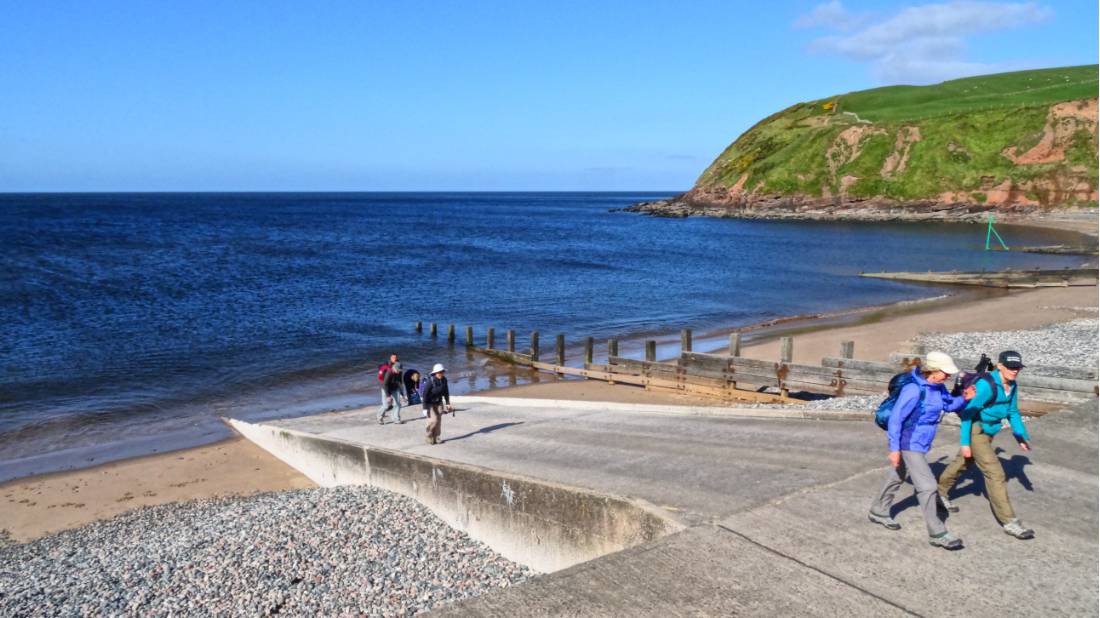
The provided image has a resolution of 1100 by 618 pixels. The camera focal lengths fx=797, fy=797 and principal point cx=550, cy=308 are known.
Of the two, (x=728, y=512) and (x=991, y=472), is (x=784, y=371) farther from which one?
(x=991, y=472)

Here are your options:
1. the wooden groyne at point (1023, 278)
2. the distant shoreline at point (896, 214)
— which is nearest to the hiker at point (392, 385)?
the wooden groyne at point (1023, 278)

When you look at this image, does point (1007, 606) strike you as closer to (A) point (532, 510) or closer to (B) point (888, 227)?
(A) point (532, 510)

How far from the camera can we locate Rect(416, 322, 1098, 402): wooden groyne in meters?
13.8

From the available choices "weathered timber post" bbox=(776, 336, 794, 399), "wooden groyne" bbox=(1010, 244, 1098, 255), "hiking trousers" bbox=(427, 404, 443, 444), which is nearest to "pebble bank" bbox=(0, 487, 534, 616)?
"hiking trousers" bbox=(427, 404, 443, 444)

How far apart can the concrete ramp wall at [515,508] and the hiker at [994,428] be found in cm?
308

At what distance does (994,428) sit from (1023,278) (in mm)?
39815

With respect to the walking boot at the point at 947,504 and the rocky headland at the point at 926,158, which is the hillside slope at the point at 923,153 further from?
the walking boot at the point at 947,504

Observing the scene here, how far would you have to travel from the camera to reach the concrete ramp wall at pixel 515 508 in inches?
354

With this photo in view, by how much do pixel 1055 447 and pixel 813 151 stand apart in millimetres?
106822

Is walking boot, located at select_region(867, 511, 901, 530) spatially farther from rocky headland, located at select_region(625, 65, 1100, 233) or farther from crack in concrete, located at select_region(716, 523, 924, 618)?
rocky headland, located at select_region(625, 65, 1100, 233)

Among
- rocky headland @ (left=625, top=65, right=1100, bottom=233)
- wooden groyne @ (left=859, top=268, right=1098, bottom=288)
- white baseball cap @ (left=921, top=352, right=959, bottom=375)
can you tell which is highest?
rocky headland @ (left=625, top=65, right=1100, bottom=233)

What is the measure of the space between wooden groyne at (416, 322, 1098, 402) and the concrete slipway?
4.77 feet

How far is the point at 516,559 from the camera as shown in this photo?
34.1 ft

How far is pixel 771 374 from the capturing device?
1902cm
